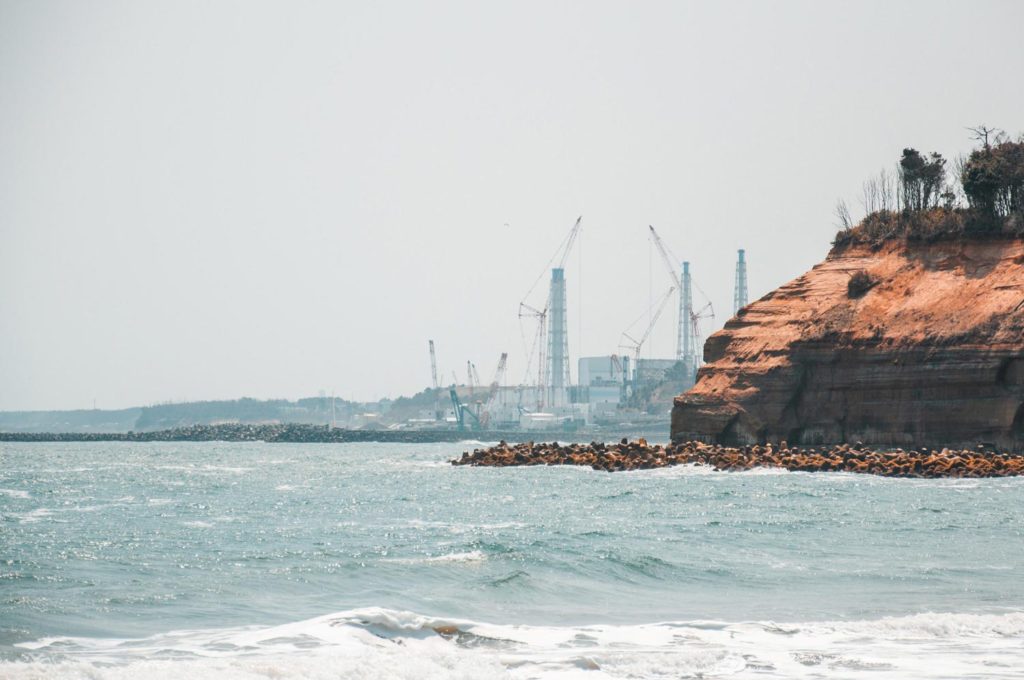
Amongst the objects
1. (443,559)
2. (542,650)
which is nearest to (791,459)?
(443,559)

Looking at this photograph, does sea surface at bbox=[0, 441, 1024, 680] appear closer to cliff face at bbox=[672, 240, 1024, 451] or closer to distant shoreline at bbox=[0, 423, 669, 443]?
cliff face at bbox=[672, 240, 1024, 451]

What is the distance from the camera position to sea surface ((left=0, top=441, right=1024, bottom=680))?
53.7 ft

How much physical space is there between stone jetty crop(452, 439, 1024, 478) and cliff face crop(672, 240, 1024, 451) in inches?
56.4

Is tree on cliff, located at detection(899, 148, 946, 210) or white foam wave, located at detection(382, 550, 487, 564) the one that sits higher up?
tree on cliff, located at detection(899, 148, 946, 210)

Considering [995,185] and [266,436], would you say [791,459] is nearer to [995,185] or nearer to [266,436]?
[995,185]

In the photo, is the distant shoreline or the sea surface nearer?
the sea surface

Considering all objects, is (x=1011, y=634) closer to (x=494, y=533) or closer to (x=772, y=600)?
A: (x=772, y=600)

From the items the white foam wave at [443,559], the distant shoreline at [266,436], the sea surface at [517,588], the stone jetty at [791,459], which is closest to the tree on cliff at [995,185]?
the stone jetty at [791,459]

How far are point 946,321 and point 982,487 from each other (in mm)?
15686

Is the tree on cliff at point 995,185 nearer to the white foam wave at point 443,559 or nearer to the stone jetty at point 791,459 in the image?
the stone jetty at point 791,459

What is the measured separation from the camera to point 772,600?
21.0m

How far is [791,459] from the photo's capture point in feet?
183

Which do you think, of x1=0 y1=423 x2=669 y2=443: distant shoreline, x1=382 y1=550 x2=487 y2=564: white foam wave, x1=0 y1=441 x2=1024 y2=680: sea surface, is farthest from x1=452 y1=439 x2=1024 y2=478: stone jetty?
x1=0 y1=423 x2=669 y2=443: distant shoreline

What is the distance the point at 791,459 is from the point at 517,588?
36119 mm
